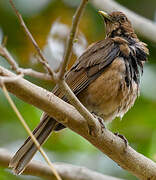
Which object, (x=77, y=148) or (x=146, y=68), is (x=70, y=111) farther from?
(x=146, y=68)

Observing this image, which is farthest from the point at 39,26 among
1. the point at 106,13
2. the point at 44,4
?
the point at 106,13

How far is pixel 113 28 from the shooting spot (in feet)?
21.1

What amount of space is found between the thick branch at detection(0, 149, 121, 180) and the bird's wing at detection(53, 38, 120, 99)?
2.93ft

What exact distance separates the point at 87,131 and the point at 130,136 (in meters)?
2.49

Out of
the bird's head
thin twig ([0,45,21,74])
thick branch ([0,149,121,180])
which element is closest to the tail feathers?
thick branch ([0,149,121,180])

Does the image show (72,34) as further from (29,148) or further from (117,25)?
(117,25)

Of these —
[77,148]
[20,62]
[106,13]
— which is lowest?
[77,148]

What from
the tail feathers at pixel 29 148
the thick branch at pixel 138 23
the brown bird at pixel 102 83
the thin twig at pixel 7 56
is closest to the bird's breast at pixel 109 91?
the brown bird at pixel 102 83

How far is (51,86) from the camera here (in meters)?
7.48

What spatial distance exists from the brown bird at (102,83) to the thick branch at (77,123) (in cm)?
64

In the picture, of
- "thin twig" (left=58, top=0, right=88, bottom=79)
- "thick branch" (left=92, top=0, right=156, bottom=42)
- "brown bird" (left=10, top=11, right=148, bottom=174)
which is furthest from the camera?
"thick branch" (left=92, top=0, right=156, bottom=42)

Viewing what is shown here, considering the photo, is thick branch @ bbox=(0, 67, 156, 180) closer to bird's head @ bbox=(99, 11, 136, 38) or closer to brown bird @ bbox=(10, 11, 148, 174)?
brown bird @ bbox=(10, 11, 148, 174)

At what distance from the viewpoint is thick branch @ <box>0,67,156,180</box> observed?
13.0 ft

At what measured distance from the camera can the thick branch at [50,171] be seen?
5602 mm
